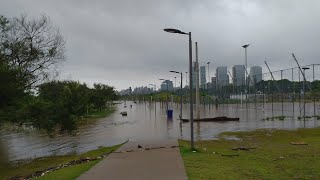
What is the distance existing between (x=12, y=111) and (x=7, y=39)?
11.0 metres

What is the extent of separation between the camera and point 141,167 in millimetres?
14508

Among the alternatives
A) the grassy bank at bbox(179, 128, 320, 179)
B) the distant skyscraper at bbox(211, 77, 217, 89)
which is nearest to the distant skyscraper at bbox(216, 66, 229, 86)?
the distant skyscraper at bbox(211, 77, 217, 89)

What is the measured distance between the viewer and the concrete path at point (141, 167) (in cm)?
1258

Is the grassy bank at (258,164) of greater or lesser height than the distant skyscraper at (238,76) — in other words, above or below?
below

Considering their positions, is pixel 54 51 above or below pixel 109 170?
above

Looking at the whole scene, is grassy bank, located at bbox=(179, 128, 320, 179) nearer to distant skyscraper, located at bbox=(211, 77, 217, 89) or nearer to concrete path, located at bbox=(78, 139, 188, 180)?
concrete path, located at bbox=(78, 139, 188, 180)

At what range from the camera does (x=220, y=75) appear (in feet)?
352

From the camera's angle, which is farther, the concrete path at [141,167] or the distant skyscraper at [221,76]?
the distant skyscraper at [221,76]

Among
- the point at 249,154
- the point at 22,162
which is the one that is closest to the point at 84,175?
the point at 249,154

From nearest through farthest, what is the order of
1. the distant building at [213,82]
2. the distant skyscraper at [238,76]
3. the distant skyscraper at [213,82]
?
1. the distant skyscraper at [238,76]
2. the distant building at [213,82]
3. the distant skyscraper at [213,82]

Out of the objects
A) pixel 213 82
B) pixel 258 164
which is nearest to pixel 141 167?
pixel 258 164

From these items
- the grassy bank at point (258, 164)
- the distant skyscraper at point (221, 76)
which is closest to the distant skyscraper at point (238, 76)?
the distant skyscraper at point (221, 76)

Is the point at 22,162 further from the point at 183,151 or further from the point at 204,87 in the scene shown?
the point at 204,87

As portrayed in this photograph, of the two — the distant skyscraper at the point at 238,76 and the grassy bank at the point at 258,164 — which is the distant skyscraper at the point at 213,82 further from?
the grassy bank at the point at 258,164
